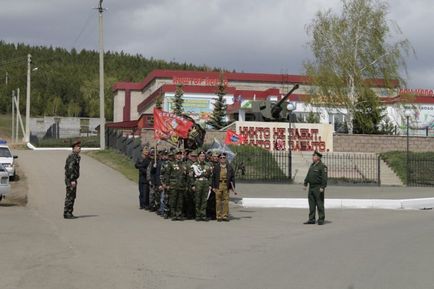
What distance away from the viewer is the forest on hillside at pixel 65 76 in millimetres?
134500

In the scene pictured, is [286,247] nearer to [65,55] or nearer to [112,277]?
[112,277]

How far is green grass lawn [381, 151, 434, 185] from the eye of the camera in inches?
1309

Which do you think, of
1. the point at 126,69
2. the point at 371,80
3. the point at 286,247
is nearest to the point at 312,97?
the point at 371,80

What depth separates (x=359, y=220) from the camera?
17547mm

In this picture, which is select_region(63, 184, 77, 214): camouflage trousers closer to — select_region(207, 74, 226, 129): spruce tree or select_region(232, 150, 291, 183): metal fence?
select_region(232, 150, 291, 183): metal fence

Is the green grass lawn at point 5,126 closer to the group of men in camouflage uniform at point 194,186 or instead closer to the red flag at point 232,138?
the red flag at point 232,138

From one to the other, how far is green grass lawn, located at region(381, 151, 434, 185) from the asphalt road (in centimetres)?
1426

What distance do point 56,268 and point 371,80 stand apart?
39511 mm

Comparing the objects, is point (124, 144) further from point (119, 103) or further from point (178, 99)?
point (119, 103)

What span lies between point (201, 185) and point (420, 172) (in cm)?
2076

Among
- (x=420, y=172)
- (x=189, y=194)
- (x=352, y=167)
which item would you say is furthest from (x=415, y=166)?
(x=189, y=194)

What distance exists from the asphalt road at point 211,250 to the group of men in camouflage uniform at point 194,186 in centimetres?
56

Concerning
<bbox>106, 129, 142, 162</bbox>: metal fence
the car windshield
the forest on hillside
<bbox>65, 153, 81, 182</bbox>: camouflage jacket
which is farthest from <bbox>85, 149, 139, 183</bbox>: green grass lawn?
the forest on hillside

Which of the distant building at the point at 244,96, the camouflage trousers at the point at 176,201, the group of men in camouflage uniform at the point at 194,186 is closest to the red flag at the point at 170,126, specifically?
the group of men in camouflage uniform at the point at 194,186
